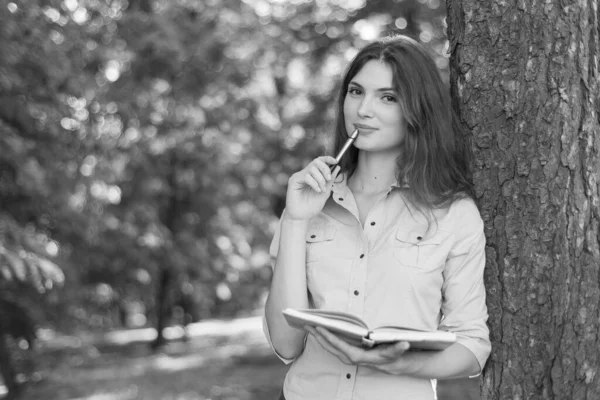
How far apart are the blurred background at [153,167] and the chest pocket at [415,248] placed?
3826 millimetres

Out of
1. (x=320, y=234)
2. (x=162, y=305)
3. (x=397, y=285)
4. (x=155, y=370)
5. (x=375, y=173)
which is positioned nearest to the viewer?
(x=397, y=285)

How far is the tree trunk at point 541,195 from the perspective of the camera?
2465 millimetres

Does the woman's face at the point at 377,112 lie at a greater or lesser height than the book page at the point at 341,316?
greater

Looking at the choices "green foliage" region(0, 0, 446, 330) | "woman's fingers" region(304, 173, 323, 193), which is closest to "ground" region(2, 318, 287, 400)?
"green foliage" region(0, 0, 446, 330)

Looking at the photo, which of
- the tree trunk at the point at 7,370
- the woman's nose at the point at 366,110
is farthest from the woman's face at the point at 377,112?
the tree trunk at the point at 7,370

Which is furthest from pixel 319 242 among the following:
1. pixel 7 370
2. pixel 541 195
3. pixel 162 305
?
pixel 162 305

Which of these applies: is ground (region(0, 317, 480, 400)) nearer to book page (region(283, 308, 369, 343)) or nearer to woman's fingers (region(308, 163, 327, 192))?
woman's fingers (region(308, 163, 327, 192))

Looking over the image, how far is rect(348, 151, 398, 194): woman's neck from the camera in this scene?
278 cm

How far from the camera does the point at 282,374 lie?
416 inches

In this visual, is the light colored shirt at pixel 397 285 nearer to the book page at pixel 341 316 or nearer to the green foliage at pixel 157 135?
the book page at pixel 341 316

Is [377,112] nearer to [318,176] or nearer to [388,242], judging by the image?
[318,176]

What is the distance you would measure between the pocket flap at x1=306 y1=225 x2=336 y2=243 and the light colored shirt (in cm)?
2

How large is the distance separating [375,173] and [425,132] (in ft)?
0.79

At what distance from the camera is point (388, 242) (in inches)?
101
